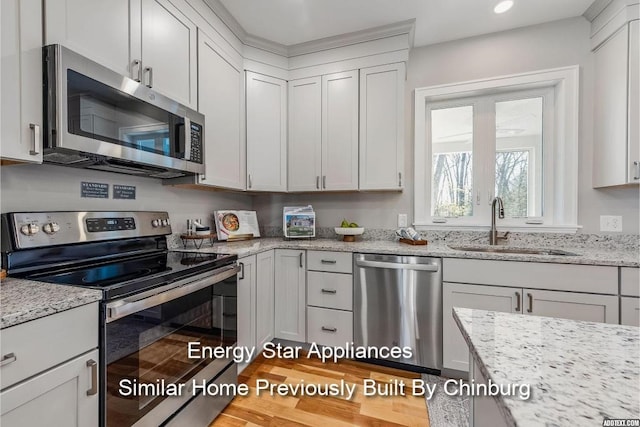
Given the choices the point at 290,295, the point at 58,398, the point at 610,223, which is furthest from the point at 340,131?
the point at 58,398

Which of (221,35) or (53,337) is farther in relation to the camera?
(221,35)

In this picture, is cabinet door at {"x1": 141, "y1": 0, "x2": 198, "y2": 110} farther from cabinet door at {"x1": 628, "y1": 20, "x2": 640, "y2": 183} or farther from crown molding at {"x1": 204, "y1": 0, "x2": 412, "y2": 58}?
cabinet door at {"x1": 628, "y1": 20, "x2": 640, "y2": 183}

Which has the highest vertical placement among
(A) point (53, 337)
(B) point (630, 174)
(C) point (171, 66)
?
(C) point (171, 66)

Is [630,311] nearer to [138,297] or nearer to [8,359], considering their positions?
[138,297]

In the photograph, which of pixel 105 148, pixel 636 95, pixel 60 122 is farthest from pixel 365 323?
pixel 636 95

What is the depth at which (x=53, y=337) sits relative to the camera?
795mm

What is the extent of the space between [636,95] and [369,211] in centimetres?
188

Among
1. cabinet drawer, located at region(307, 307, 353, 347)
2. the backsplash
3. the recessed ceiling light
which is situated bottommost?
cabinet drawer, located at region(307, 307, 353, 347)

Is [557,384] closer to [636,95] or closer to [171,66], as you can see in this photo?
[171,66]

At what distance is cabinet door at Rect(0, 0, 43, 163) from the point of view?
0.94m

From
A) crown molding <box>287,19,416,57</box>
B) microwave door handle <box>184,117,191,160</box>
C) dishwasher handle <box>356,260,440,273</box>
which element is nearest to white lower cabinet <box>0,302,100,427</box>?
microwave door handle <box>184,117,191,160</box>

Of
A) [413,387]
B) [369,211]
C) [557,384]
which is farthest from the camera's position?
[369,211]

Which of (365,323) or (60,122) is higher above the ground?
(60,122)

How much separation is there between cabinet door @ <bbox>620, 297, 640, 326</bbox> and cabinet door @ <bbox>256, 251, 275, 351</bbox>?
215 cm
